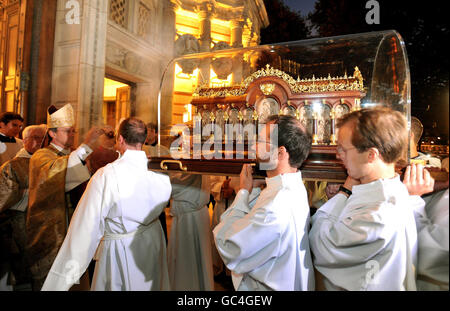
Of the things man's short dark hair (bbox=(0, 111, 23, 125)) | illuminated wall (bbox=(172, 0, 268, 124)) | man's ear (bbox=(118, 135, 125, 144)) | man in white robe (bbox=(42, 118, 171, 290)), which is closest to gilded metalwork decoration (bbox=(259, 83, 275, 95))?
illuminated wall (bbox=(172, 0, 268, 124))

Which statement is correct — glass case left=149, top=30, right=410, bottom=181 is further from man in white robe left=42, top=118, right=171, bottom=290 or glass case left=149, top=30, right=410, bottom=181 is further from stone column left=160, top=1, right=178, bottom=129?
stone column left=160, top=1, right=178, bottom=129

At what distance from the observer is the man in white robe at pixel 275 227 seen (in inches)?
53.2

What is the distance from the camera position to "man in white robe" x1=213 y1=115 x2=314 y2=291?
4.43 ft

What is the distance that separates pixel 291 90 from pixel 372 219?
170cm

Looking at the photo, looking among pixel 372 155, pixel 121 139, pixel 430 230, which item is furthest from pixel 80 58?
pixel 430 230

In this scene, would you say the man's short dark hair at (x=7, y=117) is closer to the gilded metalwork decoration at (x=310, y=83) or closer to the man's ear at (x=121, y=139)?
the man's ear at (x=121, y=139)

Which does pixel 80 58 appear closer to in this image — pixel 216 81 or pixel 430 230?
pixel 216 81

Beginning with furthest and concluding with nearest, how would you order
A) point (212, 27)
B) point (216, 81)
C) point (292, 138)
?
1. point (212, 27)
2. point (216, 81)
3. point (292, 138)

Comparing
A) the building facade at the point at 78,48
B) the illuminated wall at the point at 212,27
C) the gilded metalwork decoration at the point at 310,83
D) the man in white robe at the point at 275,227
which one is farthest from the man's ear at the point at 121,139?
the building facade at the point at 78,48

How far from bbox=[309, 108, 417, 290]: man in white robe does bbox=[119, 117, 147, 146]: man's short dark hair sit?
59.3 inches

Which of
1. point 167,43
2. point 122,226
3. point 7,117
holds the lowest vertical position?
point 122,226

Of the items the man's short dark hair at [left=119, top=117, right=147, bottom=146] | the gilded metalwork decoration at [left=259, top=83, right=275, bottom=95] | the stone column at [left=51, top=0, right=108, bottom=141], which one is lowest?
the man's short dark hair at [left=119, top=117, right=147, bottom=146]

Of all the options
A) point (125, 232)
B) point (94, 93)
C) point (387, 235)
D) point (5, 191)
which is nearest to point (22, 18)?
point (94, 93)

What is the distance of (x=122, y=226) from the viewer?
6.56 feet
